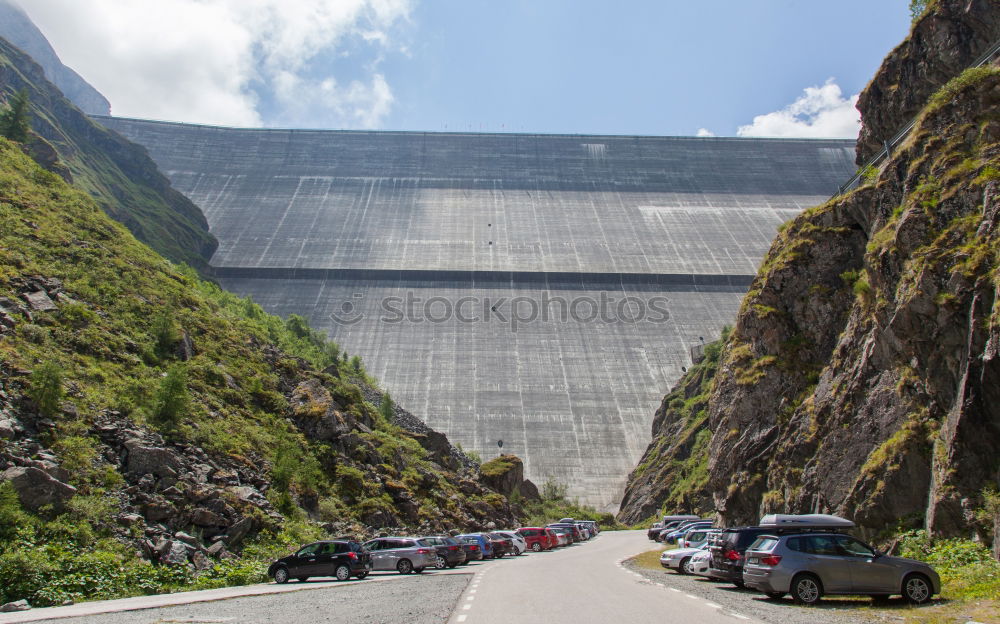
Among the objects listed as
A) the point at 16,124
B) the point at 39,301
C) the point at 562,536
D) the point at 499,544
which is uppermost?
the point at 16,124

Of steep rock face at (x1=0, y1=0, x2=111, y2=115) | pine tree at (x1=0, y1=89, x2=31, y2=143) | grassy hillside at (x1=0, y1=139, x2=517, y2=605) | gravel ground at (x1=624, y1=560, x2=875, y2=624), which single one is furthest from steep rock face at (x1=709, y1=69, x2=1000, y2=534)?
steep rock face at (x1=0, y1=0, x2=111, y2=115)

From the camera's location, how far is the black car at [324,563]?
16250 mm

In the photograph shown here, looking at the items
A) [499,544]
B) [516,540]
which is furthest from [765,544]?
[516,540]

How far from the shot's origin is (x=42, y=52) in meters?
141

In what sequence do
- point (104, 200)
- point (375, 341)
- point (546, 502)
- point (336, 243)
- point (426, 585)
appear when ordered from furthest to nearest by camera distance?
point (336, 243) < point (375, 341) < point (104, 200) < point (546, 502) < point (426, 585)

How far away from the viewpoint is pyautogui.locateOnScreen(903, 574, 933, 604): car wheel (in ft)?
34.2

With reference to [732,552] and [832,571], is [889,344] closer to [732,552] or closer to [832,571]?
[732,552]

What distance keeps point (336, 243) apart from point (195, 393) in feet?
167

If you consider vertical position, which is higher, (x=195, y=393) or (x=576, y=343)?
(x=576, y=343)

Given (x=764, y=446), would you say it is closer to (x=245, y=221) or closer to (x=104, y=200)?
(x=104, y=200)

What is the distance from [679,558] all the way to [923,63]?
55.8 ft

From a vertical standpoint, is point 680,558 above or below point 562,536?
below

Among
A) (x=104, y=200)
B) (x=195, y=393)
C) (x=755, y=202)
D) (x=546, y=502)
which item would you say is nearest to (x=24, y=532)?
(x=195, y=393)

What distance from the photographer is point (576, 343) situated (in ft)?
193
